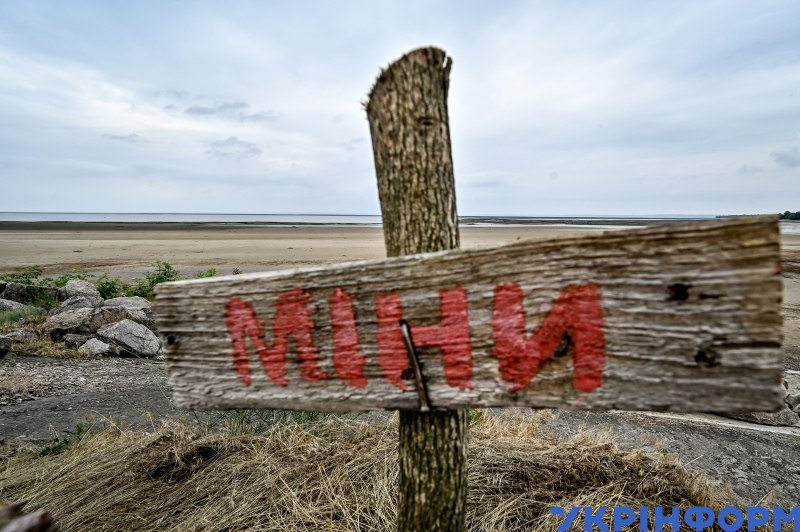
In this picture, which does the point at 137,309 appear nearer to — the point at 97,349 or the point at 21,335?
the point at 97,349

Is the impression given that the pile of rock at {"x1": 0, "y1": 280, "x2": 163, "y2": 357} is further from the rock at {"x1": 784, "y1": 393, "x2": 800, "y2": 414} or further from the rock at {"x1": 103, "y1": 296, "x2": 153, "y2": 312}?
the rock at {"x1": 784, "y1": 393, "x2": 800, "y2": 414}

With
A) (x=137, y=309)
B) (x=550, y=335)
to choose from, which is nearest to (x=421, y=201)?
(x=550, y=335)

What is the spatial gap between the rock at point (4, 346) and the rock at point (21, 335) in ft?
2.22

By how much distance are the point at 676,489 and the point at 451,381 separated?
2.15 metres

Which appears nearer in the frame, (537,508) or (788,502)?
(537,508)

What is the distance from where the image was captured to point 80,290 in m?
8.77

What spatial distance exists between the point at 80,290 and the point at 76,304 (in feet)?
3.32

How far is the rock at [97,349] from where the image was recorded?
21.6ft

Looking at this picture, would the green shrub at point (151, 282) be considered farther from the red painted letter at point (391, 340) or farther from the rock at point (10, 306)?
the red painted letter at point (391, 340)

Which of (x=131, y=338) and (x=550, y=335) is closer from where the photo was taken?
(x=550, y=335)

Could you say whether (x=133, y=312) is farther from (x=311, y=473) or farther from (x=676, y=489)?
(x=676, y=489)

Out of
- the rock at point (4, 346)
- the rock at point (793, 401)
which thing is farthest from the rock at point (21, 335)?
the rock at point (793, 401)

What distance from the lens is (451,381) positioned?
1276 millimetres

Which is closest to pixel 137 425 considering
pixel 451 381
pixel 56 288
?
pixel 451 381
